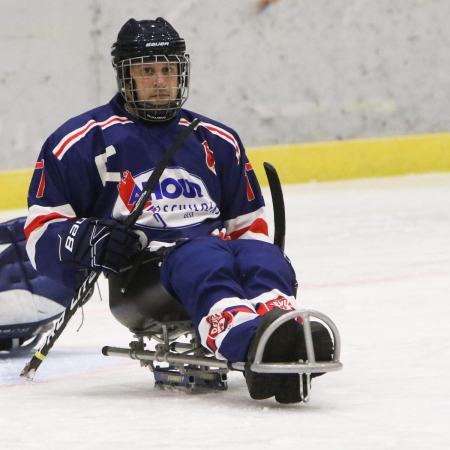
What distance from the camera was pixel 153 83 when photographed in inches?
102

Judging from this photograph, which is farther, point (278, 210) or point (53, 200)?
point (278, 210)

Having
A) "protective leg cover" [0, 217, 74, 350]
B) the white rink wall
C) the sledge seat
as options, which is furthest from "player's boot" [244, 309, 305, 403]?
the white rink wall

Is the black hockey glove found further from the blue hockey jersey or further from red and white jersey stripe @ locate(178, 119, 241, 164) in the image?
red and white jersey stripe @ locate(178, 119, 241, 164)

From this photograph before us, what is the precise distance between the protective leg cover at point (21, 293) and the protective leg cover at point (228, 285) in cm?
75

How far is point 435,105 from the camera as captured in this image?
7.70m

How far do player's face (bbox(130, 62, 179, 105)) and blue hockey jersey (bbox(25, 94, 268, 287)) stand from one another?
0.21ft

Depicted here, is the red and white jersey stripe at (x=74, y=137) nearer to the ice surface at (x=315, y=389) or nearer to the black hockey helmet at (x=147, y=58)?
the black hockey helmet at (x=147, y=58)

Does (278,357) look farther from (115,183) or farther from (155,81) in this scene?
(155,81)

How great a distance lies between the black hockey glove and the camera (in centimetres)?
239

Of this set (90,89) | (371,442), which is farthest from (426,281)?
(90,89)

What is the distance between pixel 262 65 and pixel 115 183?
497 centimetres

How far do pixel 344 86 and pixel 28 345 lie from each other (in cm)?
476

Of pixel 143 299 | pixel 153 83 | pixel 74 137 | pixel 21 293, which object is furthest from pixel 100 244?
pixel 21 293

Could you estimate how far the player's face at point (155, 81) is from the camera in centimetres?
258
